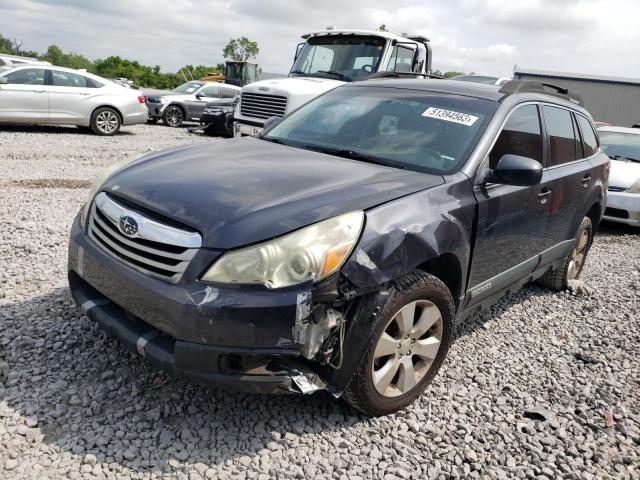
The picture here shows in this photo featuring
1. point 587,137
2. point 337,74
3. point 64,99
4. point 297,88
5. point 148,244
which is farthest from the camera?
point 64,99

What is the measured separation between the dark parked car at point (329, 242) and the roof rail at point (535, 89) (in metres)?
0.07

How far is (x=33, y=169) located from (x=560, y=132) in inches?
300

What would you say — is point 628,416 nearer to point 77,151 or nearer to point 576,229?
point 576,229

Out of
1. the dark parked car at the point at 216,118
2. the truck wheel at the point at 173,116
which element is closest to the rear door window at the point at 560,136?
the dark parked car at the point at 216,118

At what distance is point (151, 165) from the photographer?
10.1 ft

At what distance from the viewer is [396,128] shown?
136 inches

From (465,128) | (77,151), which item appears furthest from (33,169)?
(465,128)

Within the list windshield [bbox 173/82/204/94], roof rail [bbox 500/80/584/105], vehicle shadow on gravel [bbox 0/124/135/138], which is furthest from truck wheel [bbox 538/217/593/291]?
windshield [bbox 173/82/204/94]

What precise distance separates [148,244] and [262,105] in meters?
7.84

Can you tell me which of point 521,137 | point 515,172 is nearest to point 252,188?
point 515,172

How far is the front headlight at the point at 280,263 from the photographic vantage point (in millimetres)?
2209

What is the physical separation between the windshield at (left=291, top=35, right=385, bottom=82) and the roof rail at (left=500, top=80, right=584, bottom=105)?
5.04 metres

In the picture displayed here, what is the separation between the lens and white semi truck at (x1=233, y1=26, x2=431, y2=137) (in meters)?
9.37

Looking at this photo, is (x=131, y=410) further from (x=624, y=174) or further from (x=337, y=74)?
(x=337, y=74)
